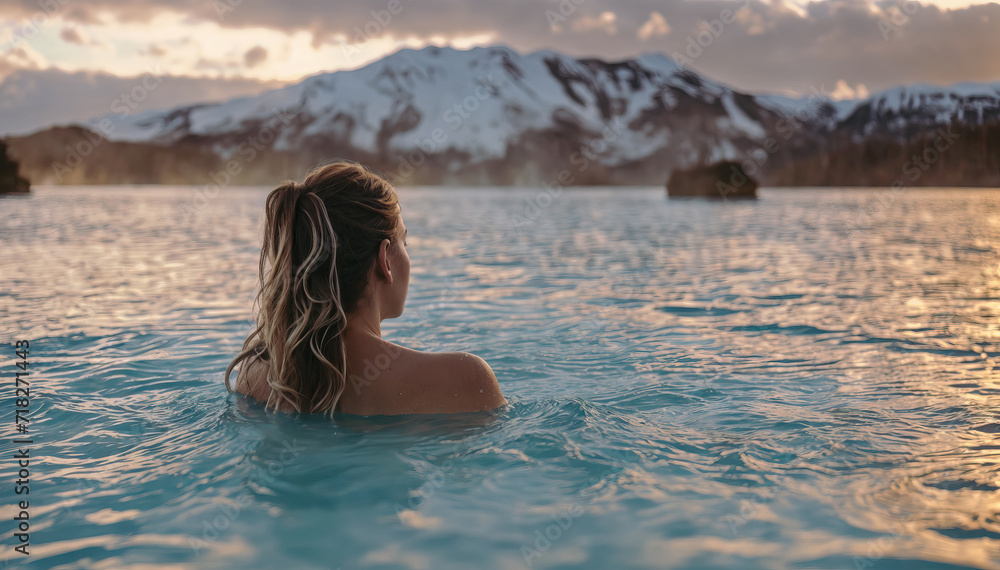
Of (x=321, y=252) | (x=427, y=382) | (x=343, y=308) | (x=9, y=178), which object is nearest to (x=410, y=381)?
(x=427, y=382)

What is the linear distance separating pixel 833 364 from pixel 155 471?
16.3 ft

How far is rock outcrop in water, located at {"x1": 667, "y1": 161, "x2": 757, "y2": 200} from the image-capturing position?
6819 cm

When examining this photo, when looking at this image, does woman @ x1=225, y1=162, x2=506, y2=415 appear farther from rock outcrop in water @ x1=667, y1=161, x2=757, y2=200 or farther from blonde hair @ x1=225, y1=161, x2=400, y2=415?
rock outcrop in water @ x1=667, y1=161, x2=757, y2=200

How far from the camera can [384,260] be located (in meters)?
3.19

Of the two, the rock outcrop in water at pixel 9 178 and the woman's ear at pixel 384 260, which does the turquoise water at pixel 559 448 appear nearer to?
the woman's ear at pixel 384 260

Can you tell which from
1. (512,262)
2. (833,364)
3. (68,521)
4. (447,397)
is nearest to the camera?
(68,521)

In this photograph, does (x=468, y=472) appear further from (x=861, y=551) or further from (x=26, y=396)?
(x=26, y=396)

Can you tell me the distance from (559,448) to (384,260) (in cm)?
132

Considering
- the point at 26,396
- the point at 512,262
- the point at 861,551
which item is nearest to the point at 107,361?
the point at 26,396

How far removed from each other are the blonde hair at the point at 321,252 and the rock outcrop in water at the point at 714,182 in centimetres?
6733

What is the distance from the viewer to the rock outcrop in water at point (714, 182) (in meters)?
68.2

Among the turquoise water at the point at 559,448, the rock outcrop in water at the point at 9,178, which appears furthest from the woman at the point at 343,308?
the rock outcrop in water at the point at 9,178

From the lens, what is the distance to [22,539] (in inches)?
103

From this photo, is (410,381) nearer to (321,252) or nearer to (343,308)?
(343,308)
